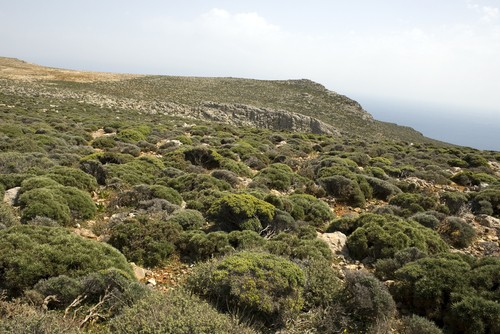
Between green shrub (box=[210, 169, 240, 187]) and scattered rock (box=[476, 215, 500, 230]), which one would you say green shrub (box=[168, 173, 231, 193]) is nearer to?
green shrub (box=[210, 169, 240, 187])

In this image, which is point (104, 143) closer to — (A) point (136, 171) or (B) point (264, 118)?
(A) point (136, 171)

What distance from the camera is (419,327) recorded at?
517 cm

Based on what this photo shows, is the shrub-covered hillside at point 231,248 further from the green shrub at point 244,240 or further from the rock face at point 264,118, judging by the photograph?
the rock face at point 264,118

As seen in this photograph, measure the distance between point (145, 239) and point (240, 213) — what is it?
262cm

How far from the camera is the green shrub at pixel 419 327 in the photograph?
5.10 m

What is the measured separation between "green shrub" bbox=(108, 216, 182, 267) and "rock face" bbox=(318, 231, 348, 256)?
3.95 meters

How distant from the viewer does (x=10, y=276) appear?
15.9ft

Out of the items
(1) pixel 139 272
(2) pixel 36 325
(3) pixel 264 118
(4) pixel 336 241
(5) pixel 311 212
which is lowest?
(1) pixel 139 272

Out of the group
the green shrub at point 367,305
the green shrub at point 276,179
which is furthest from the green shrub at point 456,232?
the green shrub at point 276,179

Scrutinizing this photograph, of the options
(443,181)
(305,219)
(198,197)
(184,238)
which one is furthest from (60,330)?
(443,181)

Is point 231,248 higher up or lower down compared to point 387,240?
lower down

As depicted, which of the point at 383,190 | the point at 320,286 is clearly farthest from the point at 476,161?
the point at 320,286

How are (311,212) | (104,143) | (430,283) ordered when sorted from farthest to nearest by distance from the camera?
1. (104,143)
2. (311,212)
3. (430,283)

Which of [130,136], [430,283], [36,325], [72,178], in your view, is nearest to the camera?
[36,325]
